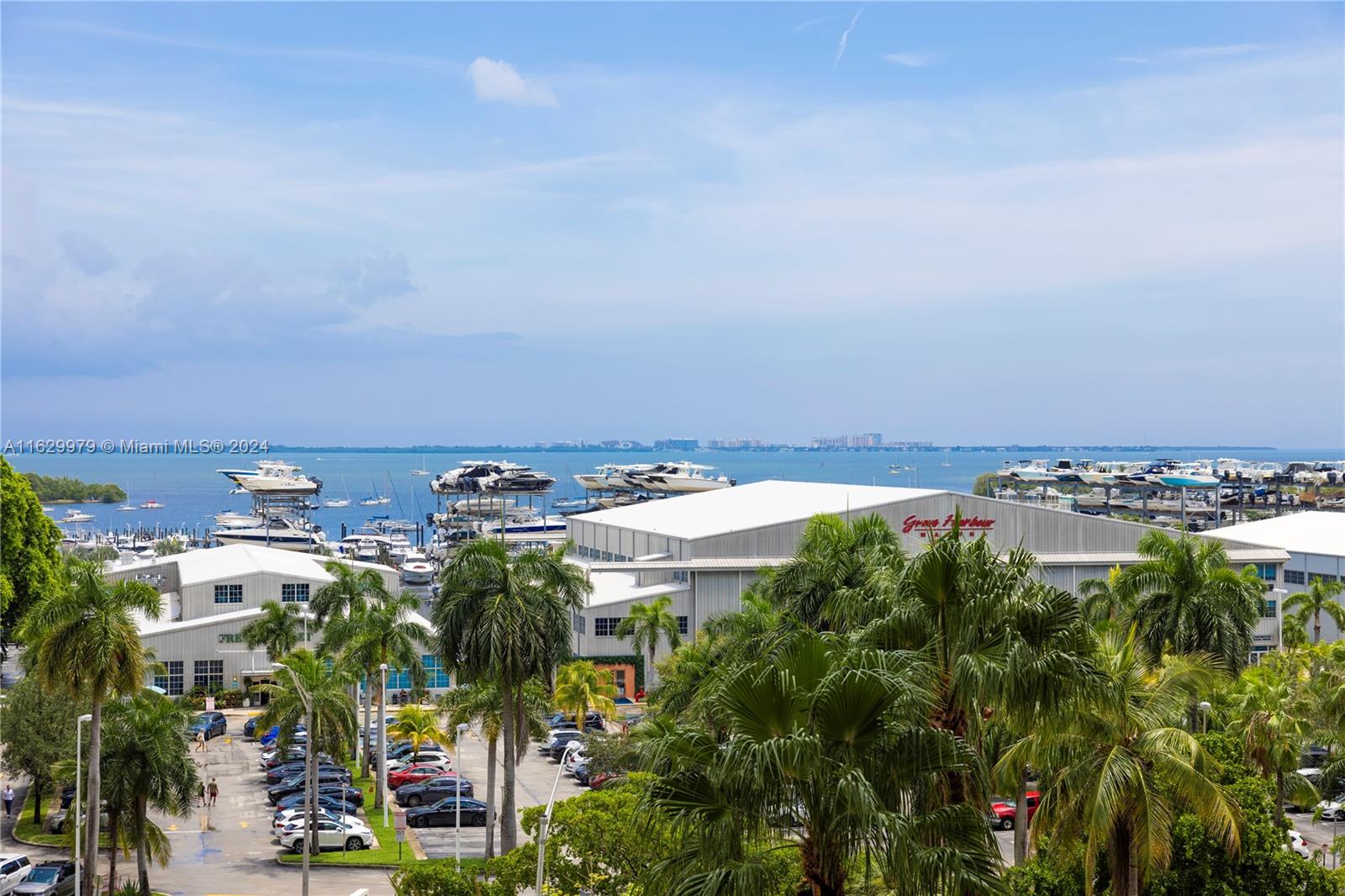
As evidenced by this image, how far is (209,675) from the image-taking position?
2596 inches

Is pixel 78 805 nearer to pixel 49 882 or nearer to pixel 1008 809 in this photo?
pixel 49 882

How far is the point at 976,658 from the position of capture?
51.4 feet

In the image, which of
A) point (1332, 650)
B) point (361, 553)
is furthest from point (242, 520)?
point (1332, 650)

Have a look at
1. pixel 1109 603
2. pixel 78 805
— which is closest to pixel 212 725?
pixel 78 805

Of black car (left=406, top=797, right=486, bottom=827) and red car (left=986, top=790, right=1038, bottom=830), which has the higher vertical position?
red car (left=986, top=790, right=1038, bottom=830)

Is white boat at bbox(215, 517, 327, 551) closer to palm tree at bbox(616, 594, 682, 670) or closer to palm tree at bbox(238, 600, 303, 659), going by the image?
palm tree at bbox(238, 600, 303, 659)

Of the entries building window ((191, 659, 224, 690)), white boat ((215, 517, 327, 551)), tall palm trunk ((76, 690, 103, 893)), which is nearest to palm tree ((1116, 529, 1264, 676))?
tall palm trunk ((76, 690, 103, 893))

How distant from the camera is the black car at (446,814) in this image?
4494 centimetres

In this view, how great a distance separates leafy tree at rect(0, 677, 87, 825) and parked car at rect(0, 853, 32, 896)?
533 cm

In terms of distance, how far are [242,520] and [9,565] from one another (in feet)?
447

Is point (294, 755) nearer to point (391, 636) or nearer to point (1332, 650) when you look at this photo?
point (391, 636)

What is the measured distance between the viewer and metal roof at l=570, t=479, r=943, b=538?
7275 cm

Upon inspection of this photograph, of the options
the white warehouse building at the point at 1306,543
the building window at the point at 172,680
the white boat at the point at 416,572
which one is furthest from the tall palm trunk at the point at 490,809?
the white boat at the point at 416,572

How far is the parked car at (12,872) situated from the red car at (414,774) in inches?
598
